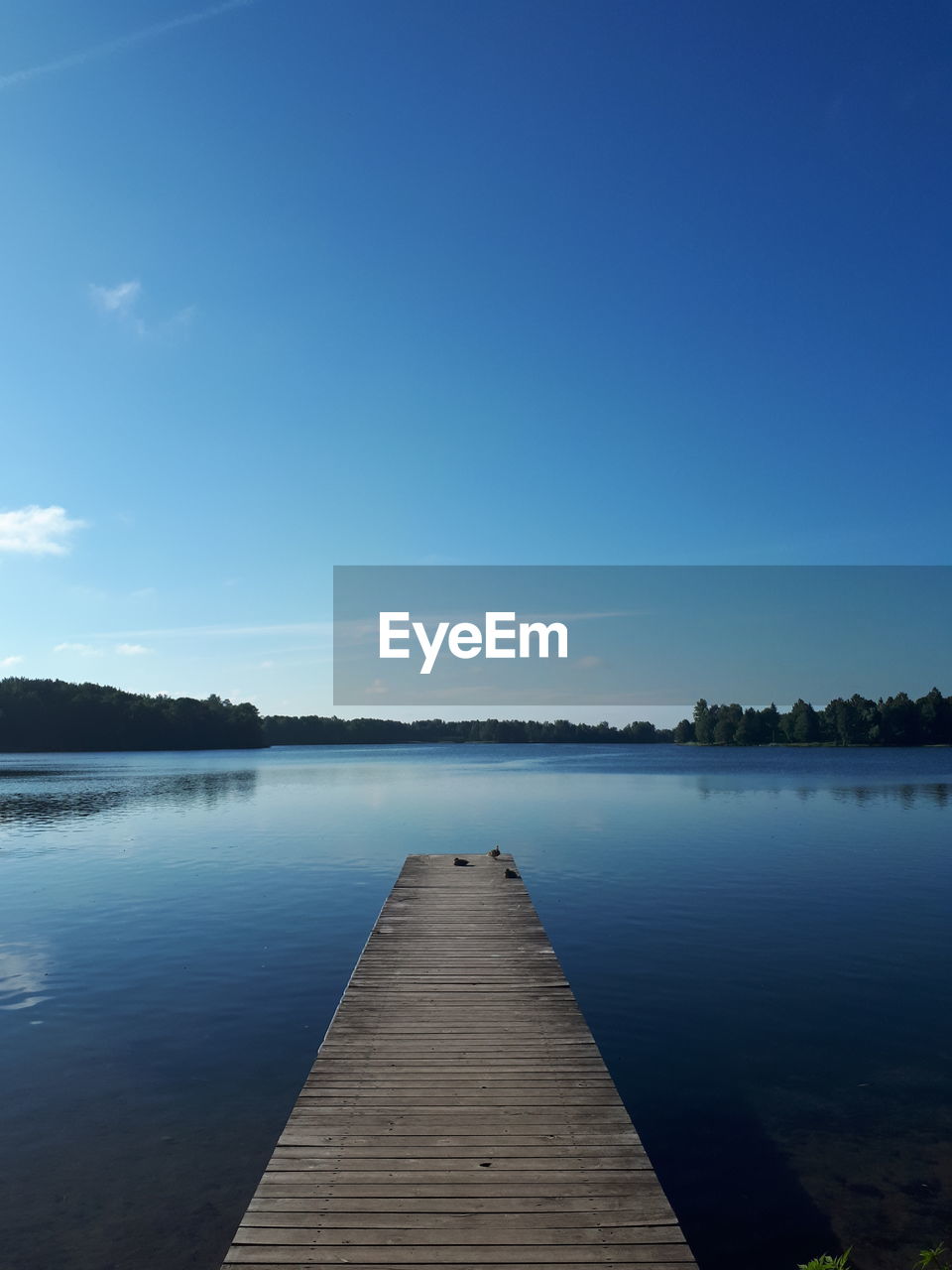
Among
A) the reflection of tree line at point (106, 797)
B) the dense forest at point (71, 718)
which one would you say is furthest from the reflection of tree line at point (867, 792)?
the dense forest at point (71, 718)

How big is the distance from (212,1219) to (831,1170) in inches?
292

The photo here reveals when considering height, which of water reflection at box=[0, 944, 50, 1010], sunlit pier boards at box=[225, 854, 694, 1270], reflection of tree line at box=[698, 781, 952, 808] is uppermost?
sunlit pier boards at box=[225, 854, 694, 1270]

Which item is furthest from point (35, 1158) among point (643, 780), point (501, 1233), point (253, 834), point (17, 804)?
point (643, 780)

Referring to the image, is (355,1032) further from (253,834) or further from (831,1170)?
(253,834)

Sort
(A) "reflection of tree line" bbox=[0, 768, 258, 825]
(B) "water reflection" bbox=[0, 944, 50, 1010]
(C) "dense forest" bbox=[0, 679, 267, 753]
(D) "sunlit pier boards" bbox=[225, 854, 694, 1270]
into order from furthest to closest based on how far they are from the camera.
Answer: (C) "dense forest" bbox=[0, 679, 267, 753] → (A) "reflection of tree line" bbox=[0, 768, 258, 825] → (B) "water reflection" bbox=[0, 944, 50, 1010] → (D) "sunlit pier boards" bbox=[225, 854, 694, 1270]

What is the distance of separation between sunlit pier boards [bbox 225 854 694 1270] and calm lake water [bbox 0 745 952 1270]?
5.64 ft

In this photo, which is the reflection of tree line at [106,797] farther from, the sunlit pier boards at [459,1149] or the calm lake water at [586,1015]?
the sunlit pier boards at [459,1149]

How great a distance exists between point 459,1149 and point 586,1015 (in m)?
7.93

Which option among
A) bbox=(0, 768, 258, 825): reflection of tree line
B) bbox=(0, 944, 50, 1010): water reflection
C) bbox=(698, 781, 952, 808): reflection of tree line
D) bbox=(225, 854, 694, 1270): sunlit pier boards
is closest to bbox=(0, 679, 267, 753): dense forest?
bbox=(0, 768, 258, 825): reflection of tree line

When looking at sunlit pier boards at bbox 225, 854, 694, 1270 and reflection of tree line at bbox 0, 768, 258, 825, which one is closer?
sunlit pier boards at bbox 225, 854, 694, 1270

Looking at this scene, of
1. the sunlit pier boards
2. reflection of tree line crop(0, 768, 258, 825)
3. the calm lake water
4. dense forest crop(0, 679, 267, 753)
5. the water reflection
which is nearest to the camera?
the sunlit pier boards

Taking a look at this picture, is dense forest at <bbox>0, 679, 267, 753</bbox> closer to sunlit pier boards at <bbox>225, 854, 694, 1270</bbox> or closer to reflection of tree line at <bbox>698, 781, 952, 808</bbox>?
reflection of tree line at <bbox>698, 781, 952, 808</bbox>

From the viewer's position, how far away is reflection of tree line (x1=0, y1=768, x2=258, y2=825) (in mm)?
51750

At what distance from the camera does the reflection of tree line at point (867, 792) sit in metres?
57.4
